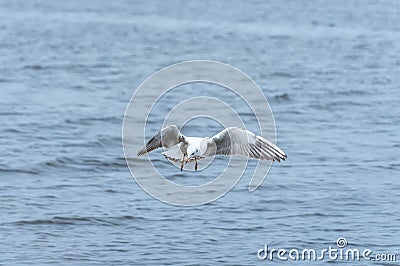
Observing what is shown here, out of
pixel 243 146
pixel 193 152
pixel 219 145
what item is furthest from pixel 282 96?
pixel 193 152

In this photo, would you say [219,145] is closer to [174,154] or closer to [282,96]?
[174,154]

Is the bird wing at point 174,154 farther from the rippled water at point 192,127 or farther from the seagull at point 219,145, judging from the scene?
the rippled water at point 192,127

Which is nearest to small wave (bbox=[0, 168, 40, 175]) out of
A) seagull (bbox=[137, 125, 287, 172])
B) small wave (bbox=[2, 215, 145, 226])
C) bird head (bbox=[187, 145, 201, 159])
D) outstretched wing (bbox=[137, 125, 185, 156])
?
small wave (bbox=[2, 215, 145, 226])

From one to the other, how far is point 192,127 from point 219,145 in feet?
34.4

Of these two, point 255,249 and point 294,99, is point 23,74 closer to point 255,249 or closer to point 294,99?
point 294,99

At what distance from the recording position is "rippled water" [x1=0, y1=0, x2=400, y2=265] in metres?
14.2

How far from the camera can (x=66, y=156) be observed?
61.2 feet

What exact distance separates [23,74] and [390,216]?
46.7 feet

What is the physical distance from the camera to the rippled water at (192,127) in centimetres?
1423

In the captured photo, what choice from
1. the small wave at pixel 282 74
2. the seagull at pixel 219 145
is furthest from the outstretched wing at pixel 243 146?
the small wave at pixel 282 74

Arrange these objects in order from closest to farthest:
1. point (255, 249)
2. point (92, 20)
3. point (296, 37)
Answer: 1. point (255, 249)
2. point (296, 37)
3. point (92, 20)

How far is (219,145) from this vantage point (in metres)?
10.7

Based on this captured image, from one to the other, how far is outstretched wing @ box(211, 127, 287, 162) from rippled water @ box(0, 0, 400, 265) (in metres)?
2.85

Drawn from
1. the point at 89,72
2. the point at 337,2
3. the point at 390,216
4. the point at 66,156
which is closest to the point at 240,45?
the point at 89,72
